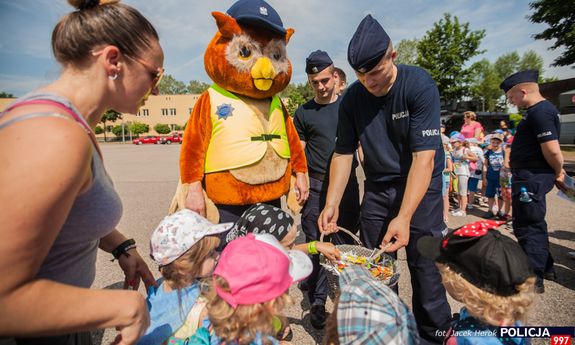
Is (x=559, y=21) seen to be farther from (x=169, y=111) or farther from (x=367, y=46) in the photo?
(x=169, y=111)

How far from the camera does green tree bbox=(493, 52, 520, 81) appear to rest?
2522 inches

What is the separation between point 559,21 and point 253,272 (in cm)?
2808

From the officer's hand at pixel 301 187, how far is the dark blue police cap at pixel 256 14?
4.21 feet

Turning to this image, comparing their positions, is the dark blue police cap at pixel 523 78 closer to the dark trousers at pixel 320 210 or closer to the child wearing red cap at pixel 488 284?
the dark trousers at pixel 320 210

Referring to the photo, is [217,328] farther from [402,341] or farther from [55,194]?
[55,194]

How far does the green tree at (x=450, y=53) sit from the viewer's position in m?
28.4

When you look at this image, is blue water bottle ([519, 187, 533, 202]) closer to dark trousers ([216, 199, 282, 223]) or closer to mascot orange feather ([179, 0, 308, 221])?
mascot orange feather ([179, 0, 308, 221])

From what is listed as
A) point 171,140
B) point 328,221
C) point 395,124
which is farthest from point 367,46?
point 171,140

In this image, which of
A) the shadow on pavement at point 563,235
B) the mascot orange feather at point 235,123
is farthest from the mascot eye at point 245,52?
the shadow on pavement at point 563,235

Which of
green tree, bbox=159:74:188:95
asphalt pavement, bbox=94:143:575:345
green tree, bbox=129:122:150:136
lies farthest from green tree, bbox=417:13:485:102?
green tree, bbox=159:74:188:95

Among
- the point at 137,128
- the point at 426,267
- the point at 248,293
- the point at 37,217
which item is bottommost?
the point at 426,267

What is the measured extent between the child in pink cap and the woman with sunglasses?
385 mm

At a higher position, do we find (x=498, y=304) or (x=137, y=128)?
(x=137, y=128)

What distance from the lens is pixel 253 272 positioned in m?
1.32
